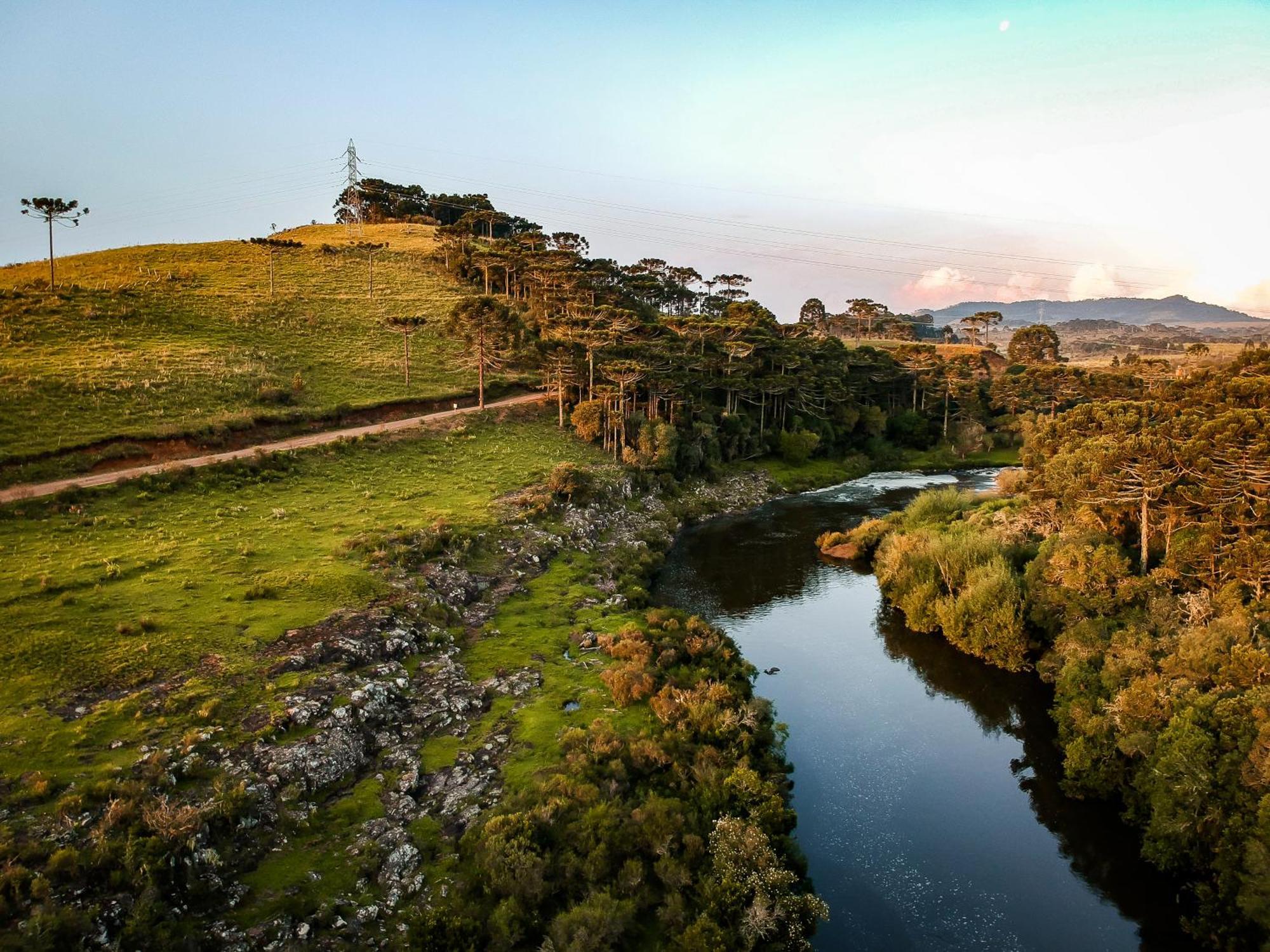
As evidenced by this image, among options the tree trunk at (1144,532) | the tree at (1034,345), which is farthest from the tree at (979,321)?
the tree trunk at (1144,532)

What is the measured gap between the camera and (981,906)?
18328 millimetres

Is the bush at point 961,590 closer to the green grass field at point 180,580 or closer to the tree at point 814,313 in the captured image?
the green grass field at point 180,580

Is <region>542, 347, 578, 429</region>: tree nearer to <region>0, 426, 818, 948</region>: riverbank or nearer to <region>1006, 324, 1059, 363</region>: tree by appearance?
<region>0, 426, 818, 948</region>: riverbank

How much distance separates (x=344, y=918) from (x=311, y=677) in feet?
28.8

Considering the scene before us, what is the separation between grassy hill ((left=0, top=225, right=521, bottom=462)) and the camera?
144 ft

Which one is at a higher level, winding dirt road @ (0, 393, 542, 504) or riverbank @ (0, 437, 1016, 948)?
winding dirt road @ (0, 393, 542, 504)

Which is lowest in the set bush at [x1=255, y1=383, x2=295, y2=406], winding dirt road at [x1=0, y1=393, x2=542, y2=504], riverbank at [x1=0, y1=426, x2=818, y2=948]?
riverbank at [x1=0, y1=426, x2=818, y2=948]

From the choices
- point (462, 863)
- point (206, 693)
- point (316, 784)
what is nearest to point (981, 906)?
point (462, 863)

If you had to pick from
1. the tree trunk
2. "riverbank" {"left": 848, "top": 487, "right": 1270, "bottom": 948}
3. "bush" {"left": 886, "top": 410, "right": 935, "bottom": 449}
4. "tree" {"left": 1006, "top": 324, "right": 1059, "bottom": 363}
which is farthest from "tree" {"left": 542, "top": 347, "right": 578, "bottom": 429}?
"tree" {"left": 1006, "top": 324, "right": 1059, "bottom": 363}

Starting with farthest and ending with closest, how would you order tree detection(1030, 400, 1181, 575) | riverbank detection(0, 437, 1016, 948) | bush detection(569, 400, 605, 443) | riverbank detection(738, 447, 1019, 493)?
riverbank detection(738, 447, 1019, 493) < bush detection(569, 400, 605, 443) < tree detection(1030, 400, 1181, 575) < riverbank detection(0, 437, 1016, 948)

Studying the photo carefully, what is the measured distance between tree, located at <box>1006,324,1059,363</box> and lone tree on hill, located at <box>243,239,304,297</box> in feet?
402

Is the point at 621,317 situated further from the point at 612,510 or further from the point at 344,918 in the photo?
the point at 344,918

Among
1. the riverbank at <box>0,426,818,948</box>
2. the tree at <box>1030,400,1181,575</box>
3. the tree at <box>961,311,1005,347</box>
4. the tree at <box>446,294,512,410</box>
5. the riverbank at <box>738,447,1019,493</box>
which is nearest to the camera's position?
the riverbank at <box>0,426,818,948</box>

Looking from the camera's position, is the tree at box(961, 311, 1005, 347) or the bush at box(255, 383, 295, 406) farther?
the tree at box(961, 311, 1005, 347)
